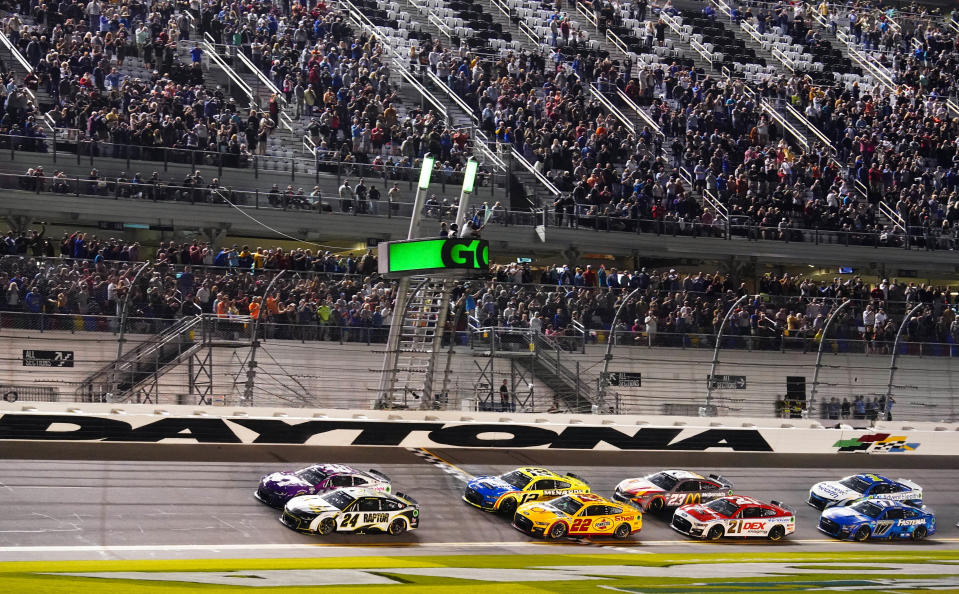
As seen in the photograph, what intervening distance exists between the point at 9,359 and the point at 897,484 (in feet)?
57.8

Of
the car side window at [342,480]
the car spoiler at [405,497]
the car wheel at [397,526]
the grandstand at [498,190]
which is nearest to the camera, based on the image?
the car wheel at [397,526]

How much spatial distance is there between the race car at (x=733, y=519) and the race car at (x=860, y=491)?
195 cm

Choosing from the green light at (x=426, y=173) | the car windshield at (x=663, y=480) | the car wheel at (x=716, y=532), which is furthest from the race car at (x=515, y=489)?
the green light at (x=426, y=173)

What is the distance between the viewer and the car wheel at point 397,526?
20141mm

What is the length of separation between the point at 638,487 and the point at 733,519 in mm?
1912

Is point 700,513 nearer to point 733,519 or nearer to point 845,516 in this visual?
point 733,519

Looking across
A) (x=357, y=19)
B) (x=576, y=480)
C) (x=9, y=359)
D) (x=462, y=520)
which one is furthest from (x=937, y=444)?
(x=357, y=19)

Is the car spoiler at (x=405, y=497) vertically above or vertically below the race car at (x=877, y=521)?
above

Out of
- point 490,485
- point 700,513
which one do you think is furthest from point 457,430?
point 700,513

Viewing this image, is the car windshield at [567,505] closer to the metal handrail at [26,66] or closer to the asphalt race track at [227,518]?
the asphalt race track at [227,518]

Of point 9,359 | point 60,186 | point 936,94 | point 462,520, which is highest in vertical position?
point 936,94

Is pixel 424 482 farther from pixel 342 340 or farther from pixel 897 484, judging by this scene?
pixel 897 484

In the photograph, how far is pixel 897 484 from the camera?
2462cm

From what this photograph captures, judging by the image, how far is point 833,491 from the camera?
80.2ft
